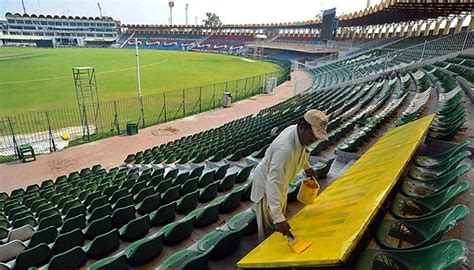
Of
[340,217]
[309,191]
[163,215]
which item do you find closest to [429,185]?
[309,191]

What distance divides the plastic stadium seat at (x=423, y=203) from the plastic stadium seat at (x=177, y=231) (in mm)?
2665

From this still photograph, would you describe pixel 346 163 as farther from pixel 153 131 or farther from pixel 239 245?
pixel 153 131

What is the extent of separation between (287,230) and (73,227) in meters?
4.15

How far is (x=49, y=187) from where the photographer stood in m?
8.59

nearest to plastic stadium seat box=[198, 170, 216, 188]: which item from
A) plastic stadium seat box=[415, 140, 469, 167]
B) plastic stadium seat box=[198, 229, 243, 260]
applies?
plastic stadium seat box=[198, 229, 243, 260]

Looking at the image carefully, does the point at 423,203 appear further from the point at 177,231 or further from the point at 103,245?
the point at 103,245

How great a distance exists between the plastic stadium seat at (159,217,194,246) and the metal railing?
41.2 feet

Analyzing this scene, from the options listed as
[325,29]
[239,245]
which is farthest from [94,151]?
[325,29]

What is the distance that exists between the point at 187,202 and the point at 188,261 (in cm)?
234

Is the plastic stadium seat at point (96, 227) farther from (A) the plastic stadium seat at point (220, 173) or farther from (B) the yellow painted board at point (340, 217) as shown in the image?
(B) the yellow painted board at point (340, 217)

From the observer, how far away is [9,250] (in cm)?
455

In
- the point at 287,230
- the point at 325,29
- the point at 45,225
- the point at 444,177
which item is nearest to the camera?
the point at 287,230

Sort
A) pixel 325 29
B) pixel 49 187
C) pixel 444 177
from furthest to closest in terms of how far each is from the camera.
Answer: pixel 325 29 → pixel 49 187 → pixel 444 177

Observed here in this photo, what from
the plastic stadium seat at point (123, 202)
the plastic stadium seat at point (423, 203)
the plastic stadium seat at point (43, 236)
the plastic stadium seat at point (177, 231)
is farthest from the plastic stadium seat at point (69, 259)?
the plastic stadium seat at point (423, 203)
